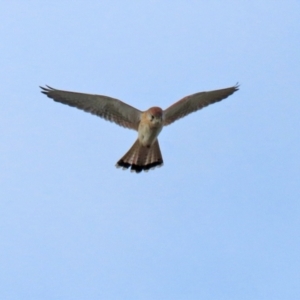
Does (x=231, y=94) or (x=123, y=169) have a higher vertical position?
(x=231, y=94)

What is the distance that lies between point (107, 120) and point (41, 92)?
1.48 m

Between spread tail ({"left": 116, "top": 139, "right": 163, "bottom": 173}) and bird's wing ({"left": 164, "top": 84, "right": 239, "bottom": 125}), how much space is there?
0.65 metres

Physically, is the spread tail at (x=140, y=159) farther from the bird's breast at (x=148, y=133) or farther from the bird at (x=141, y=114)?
the bird's breast at (x=148, y=133)

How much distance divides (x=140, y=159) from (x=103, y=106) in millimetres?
1380

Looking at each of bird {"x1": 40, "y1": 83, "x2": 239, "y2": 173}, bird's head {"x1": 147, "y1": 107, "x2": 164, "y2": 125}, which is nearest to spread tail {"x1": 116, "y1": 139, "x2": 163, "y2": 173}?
bird {"x1": 40, "y1": 83, "x2": 239, "y2": 173}

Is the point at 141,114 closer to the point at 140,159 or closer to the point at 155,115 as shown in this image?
the point at 155,115

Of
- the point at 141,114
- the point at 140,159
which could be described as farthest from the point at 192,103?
the point at 140,159

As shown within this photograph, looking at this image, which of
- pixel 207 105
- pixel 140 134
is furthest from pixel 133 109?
pixel 207 105

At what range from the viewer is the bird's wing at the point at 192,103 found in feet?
54.6

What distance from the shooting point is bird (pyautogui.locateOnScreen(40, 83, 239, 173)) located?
52.5ft

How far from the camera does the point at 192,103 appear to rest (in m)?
16.8

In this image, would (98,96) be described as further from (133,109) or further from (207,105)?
(207,105)

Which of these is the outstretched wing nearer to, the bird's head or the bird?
the bird

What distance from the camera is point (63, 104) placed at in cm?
1602
